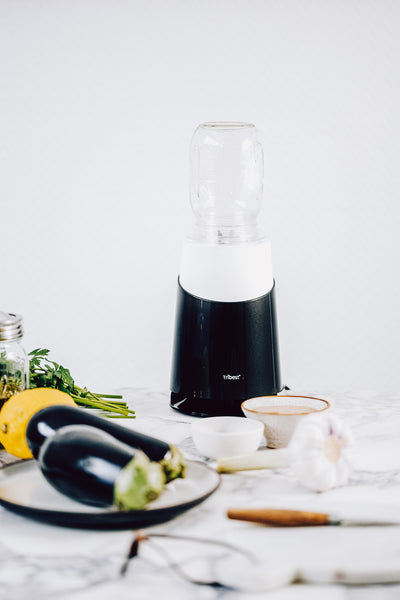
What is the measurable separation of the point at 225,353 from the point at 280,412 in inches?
6.2

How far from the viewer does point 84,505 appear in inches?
29.8

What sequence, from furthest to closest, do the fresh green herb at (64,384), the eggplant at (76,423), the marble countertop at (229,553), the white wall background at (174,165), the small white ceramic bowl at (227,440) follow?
the white wall background at (174,165) → the fresh green herb at (64,384) → the small white ceramic bowl at (227,440) → the eggplant at (76,423) → the marble countertop at (229,553)

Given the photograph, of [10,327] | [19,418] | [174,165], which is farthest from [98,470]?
[174,165]

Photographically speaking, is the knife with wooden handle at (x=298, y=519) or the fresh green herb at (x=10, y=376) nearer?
the knife with wooden handle at (x=298, y=519)

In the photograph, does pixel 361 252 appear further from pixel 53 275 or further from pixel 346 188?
pixel 53 275

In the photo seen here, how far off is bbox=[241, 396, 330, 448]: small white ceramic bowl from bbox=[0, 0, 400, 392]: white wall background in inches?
18.4

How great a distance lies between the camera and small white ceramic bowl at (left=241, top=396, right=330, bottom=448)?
97cm

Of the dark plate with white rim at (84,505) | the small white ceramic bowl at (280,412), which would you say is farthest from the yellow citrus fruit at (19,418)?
the small white ceramic bowl at (280,412)

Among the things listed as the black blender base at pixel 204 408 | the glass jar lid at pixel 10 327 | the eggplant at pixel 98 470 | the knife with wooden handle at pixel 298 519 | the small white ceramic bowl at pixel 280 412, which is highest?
the glass jar lid at pixel 10 327

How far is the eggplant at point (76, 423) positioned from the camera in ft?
2.70

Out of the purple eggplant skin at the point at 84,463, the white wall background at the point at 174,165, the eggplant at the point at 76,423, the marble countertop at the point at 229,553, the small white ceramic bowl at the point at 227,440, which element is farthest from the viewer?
the white wall background at the point at 174,165

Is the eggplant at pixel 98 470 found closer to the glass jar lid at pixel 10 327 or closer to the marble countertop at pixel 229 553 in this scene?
the marble countertop at pixel 229 553

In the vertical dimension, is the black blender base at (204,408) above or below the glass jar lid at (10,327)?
below

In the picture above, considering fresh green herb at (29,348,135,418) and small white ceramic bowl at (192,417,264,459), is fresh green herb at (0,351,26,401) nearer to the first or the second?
fresh green herb at (29,348,135,418)
